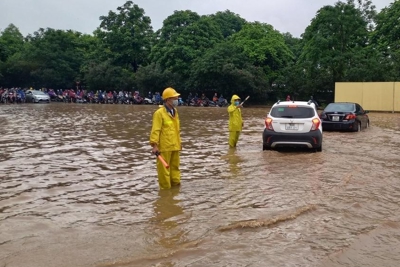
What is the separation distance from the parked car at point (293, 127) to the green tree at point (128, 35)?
139 feet

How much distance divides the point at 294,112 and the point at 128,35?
42.9m

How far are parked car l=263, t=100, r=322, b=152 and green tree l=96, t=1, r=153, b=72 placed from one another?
4235 cm

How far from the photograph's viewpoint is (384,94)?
3412cm

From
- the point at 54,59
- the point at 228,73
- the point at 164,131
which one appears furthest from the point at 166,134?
the point at 54,59

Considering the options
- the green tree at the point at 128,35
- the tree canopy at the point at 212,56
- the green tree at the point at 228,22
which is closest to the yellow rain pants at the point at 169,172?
the tree canopy at the point at 212,56

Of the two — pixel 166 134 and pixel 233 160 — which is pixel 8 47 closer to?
pixel 233 160

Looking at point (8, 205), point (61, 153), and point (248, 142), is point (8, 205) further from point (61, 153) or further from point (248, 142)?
point (248, 142)

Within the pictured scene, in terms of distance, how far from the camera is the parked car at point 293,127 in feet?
41.6

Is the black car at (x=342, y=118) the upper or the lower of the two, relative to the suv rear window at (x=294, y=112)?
lower

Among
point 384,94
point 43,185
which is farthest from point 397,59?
point 43,185

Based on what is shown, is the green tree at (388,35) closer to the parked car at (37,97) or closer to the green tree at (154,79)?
the green tree at (154,79)

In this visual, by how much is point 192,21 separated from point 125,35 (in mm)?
8029

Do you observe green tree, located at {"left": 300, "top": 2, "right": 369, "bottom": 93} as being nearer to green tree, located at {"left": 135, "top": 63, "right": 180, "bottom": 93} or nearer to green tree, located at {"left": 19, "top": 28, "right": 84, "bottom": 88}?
green tree, located at {"left": 135, "top": 63, "right": 180, "bottom": 93}

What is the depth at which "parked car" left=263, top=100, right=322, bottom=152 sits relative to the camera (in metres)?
12.7
